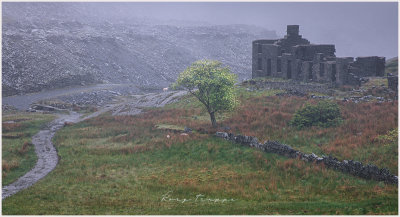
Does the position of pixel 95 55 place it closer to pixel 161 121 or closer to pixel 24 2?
pixel 24 2

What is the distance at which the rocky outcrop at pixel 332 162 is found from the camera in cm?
1994

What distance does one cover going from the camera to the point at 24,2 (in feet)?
479

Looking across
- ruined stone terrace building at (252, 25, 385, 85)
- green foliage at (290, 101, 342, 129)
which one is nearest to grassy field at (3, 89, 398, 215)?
green foliage at (290, 101, 342, 129)

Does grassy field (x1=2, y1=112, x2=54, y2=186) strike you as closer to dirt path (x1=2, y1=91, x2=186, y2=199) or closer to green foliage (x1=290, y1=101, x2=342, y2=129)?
dirt path (x1=2, y1=91, x2=186, y2=199)

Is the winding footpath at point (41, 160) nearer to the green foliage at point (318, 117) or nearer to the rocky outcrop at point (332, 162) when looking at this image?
the rocky outcrop at point (332, 162)

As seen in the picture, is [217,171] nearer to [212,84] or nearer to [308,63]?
[212,84]

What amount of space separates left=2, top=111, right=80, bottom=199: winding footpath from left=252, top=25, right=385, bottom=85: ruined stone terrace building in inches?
1308

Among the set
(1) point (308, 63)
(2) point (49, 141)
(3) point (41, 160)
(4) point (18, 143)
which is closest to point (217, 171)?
(3) point (41, 160)

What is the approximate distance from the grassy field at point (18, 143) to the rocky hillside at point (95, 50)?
1124 inches

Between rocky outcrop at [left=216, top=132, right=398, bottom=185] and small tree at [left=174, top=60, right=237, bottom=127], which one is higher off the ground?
small tree at [left=174, top=60, right=237, bottom=127]

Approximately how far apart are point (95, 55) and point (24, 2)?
197 ft

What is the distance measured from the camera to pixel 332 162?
74.1 ft

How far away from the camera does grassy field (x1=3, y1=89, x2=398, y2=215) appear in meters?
17.9

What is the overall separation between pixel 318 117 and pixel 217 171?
12914 mm
